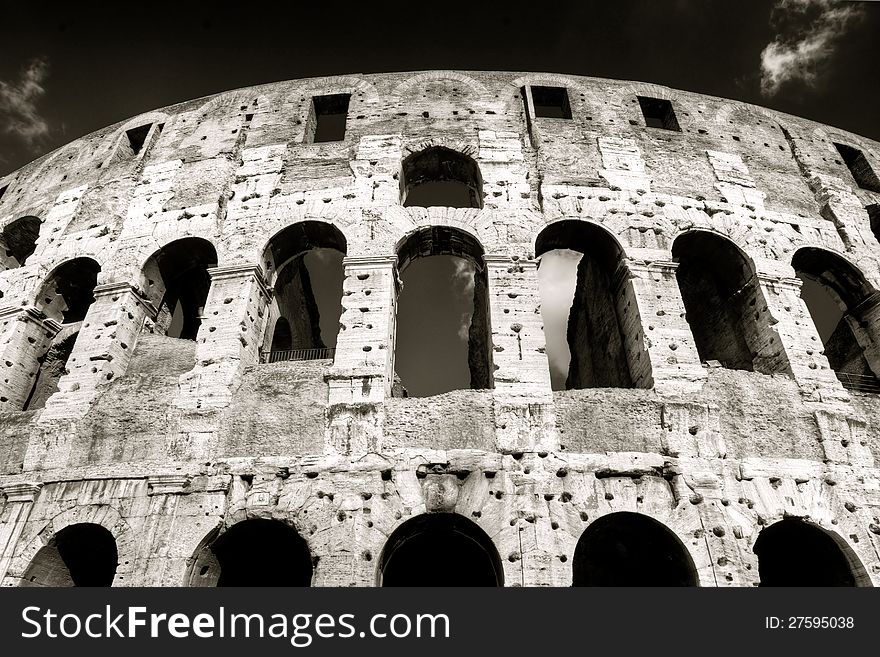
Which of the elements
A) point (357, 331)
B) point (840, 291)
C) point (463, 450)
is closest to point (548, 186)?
point (357, 331)

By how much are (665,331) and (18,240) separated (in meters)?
12.4

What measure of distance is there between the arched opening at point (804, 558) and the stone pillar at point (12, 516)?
8.79m

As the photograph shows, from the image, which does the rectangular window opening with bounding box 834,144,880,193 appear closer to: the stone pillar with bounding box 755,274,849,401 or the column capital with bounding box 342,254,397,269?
the stone pillar with bounding box 755,274,849,401

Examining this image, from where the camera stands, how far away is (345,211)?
8.91m

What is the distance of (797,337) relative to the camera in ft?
26.4

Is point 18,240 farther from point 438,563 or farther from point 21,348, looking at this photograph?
point 438,563

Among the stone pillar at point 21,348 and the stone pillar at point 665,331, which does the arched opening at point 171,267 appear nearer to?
the stone pillar at point 21,348

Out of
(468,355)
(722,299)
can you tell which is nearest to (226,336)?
(468,355)

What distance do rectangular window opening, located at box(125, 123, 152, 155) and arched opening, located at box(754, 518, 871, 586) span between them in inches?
509

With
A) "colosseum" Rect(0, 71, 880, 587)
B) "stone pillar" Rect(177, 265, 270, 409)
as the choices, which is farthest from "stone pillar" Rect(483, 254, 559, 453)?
"stone pillar" Rect(177, 265, 270, 409)

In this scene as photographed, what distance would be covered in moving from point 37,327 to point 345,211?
550cm

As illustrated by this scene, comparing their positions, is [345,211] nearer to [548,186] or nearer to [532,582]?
[548,186]

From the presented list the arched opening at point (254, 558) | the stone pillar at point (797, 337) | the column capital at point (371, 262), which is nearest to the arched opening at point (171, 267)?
the column capital at point (371, 262)

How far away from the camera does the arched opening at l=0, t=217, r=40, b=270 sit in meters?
11.1
